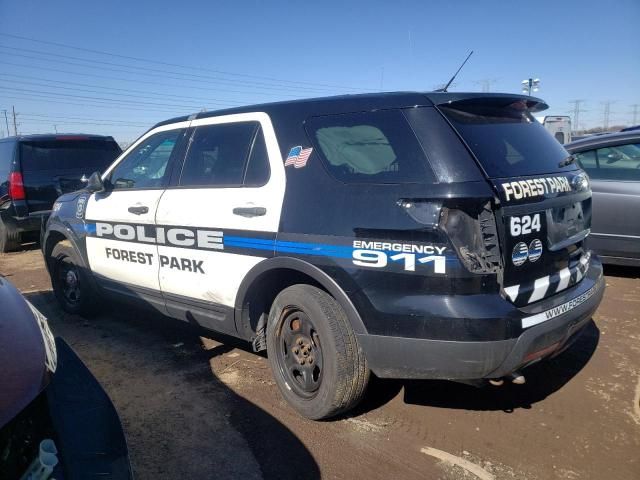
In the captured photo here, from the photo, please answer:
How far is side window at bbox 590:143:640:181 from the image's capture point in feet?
17.6

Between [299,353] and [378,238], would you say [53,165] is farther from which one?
[378,238]

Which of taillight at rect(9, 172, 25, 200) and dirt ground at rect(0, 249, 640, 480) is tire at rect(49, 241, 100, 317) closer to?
dirt ground at rect(0, 249, 640, 480)

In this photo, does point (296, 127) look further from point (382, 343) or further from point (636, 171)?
point (636, 171)

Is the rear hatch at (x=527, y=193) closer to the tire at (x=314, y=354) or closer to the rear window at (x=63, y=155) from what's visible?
the tire at (x=314, y=354)

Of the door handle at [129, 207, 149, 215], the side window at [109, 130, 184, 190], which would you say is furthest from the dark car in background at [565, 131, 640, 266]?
the door handle at [129, 207, 149, 215]

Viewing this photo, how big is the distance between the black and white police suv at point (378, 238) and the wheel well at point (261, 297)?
0.04 ft

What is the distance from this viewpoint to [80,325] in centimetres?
483

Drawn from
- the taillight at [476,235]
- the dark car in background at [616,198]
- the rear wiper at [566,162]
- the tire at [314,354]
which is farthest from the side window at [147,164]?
the dark car in background at [616,198]

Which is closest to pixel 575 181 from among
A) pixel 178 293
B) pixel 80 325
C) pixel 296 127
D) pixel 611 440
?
pixel 611 440

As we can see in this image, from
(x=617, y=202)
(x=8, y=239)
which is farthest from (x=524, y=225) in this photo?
(x=8, y=239)

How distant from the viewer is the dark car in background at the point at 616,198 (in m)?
5.27

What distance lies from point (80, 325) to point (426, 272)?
152 inches

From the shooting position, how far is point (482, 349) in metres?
2.32

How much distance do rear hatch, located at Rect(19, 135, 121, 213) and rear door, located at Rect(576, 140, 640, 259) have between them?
729cm
